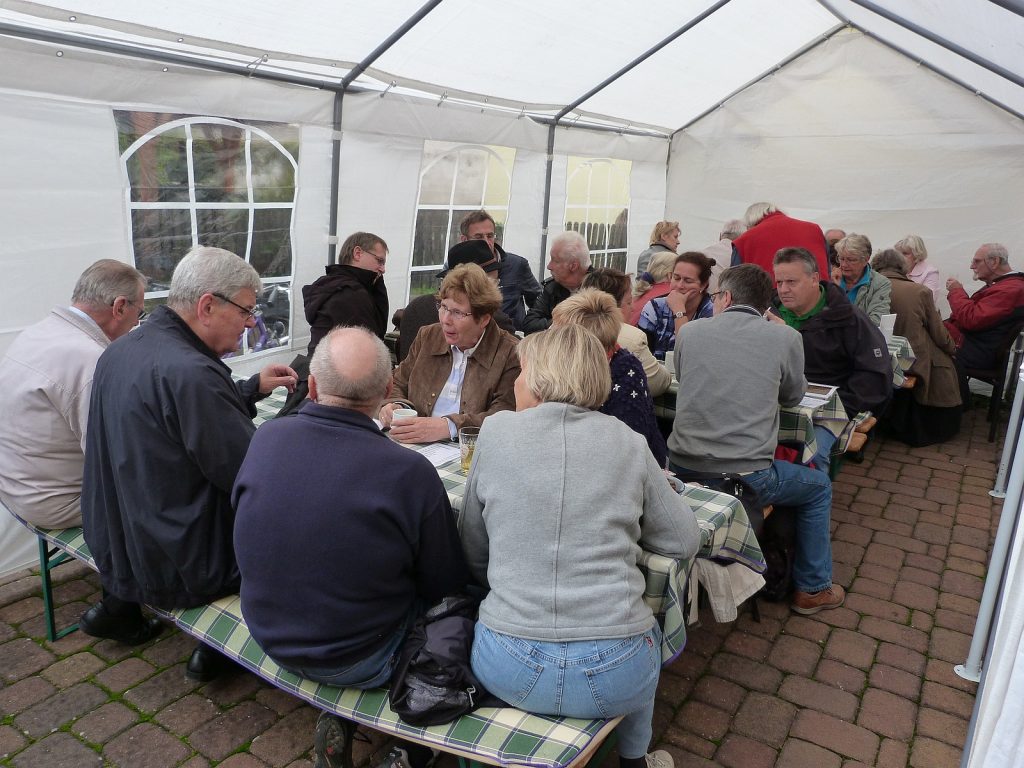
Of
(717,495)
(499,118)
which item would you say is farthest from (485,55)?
→ (717,495)

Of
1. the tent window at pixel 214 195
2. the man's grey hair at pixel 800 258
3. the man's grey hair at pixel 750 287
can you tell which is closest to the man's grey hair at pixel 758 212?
the man's grey hair at pixel 800 258

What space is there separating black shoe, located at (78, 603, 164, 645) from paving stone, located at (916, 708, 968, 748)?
114 inches

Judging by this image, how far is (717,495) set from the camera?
8.61 feet

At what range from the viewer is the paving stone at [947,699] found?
111 inches

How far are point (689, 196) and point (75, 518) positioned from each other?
7616 millimetres

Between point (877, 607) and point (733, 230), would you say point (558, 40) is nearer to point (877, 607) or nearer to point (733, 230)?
point (733, 230)

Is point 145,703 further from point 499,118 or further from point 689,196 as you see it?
point 689,196

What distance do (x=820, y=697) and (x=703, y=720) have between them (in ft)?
1.64

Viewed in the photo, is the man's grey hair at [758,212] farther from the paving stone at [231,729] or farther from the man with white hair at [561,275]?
the paving stone at [231,729]

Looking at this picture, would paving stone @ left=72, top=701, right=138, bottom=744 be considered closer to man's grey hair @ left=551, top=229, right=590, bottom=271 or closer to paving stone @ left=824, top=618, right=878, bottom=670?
paving stone @ left=824, top=618, right=878, bottom=670

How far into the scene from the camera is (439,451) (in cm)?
292

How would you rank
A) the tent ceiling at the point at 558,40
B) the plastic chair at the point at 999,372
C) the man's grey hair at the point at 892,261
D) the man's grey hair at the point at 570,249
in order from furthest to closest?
1. the plastic chair at the point at 999,372
2. the man's grey hair at the point at 892,261
3. the man's grey hair at the point at 570,249
4. the tent ceiling at the point at 558,40

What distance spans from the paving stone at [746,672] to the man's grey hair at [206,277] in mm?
2273

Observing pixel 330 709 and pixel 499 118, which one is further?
pixel 499 118
